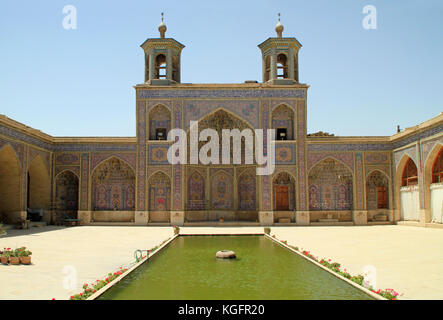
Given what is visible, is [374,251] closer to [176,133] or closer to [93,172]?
[176,133]

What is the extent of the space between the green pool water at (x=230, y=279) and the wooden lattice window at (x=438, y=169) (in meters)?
9.27

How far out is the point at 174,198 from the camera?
18266mm

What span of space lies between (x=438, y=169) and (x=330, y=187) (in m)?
4.93

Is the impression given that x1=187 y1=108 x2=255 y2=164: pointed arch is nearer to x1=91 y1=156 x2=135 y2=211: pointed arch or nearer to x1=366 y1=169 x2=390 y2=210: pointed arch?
x1=91 y1=156 x2=135 y2=211: pointed arch

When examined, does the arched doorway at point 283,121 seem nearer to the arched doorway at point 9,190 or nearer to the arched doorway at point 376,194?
the arched doorway at point 376,194

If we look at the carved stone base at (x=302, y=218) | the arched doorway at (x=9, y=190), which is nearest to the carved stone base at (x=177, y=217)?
the carved stone base at (x=302, y=218)

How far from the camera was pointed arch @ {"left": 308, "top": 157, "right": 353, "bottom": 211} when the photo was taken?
19141 mm

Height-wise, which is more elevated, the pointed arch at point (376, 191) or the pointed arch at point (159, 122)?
the pointed arch at point (159, 122)

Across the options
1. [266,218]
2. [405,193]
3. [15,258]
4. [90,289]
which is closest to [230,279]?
[90,289]

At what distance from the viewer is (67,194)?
19.6 m

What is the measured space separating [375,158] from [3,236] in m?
15.8

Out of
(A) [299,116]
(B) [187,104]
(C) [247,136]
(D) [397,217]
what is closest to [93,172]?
(B) [187,104]

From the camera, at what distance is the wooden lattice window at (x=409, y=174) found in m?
17.4
